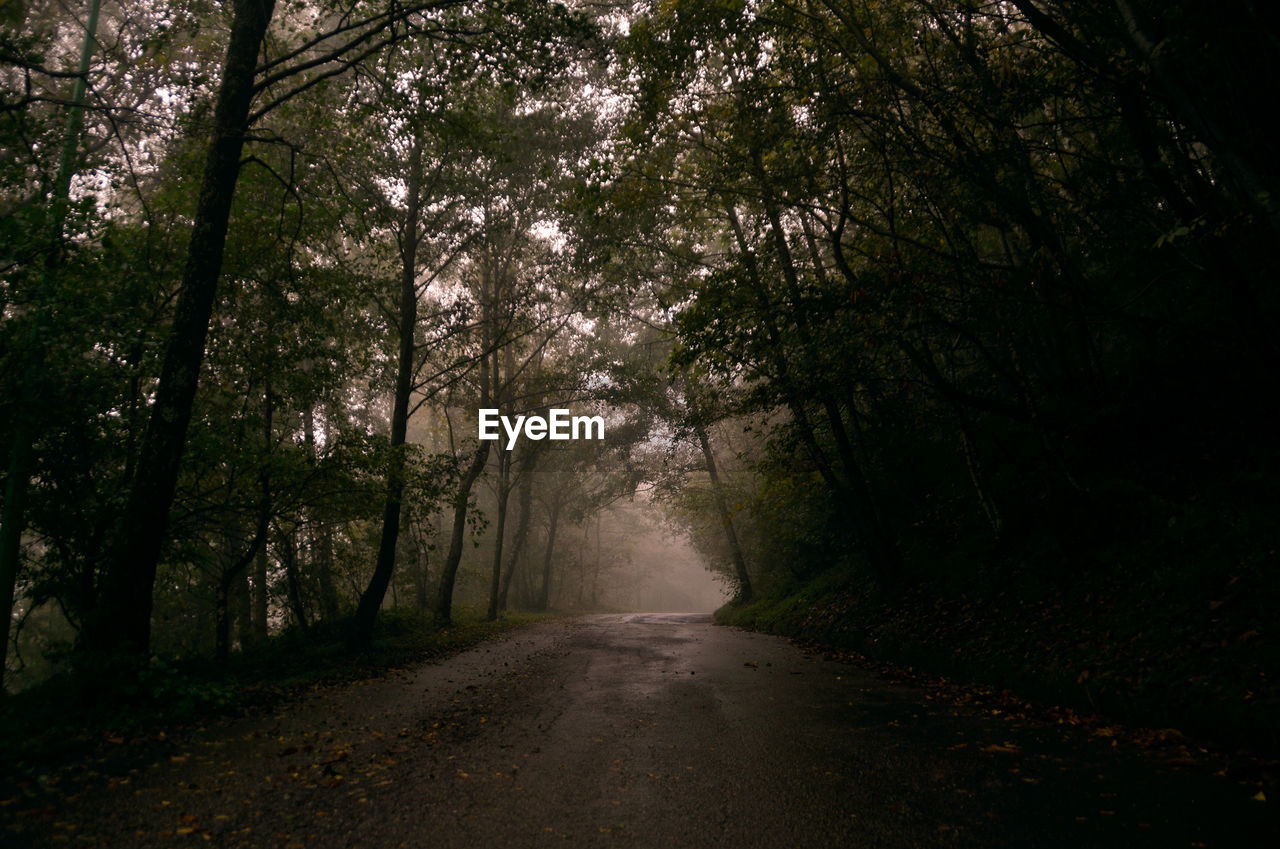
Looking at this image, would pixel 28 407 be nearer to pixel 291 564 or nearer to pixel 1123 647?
pixel 291 564

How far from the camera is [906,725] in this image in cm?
599

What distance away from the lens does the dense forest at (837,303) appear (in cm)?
637

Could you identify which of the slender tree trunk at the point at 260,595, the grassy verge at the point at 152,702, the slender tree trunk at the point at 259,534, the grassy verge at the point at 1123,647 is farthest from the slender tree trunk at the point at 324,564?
the grassy verge at the point at 1123,647

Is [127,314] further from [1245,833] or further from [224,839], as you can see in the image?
[1245,833]

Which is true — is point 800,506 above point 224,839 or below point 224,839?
above

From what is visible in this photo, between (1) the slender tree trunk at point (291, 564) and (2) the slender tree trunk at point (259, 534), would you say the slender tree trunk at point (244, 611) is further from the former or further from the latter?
(2) the slender tree trunk at point (259, 534)

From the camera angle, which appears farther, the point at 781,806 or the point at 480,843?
the point at 781,806

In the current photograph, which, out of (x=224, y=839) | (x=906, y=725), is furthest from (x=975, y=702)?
(x=224, y=839)

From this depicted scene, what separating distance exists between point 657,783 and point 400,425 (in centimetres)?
1116

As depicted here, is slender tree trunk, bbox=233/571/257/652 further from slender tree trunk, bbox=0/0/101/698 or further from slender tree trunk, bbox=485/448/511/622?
slender tree trunk, bbox=0/0/101/698

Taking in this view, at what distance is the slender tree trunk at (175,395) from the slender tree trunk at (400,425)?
4368mm

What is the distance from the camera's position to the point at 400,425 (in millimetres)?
14008

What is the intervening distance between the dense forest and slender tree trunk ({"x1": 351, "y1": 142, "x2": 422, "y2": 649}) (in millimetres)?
110

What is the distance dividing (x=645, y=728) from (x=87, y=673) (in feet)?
18.7
